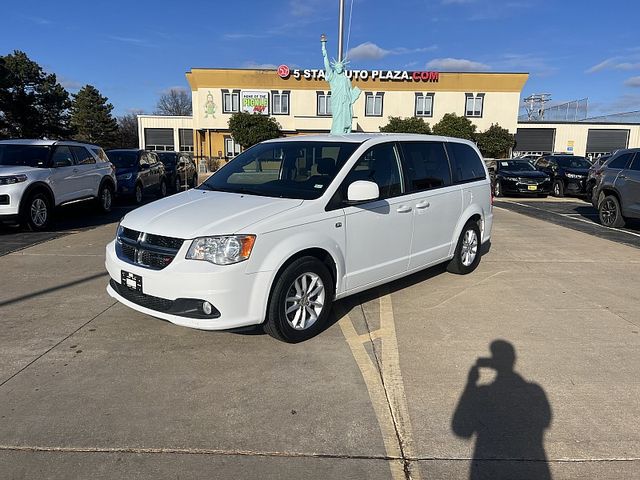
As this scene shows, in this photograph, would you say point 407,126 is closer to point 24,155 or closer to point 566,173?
point 566,173

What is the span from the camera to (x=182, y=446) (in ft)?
9.32

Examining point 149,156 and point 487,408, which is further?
point 149,156

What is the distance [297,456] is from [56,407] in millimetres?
1683

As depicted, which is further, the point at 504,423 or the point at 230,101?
the point at 230,101

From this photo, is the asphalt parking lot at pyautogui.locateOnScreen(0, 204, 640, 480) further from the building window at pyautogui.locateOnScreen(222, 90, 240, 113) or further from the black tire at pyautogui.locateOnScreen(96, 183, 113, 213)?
the building window at pyautogui.locateOnScreen(222, 90, 240, 113)

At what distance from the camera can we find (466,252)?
21.8 feet

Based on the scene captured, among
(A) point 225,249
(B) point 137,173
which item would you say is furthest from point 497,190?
(A) point 225,249

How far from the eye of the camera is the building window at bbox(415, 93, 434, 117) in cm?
4625

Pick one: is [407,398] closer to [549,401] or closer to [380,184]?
[549,401]

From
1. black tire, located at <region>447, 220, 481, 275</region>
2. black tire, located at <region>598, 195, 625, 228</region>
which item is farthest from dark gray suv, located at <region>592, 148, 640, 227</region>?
black tire, located at <region>447, 220, 481, 275</region>

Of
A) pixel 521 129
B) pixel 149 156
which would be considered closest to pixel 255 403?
pixel 149 156

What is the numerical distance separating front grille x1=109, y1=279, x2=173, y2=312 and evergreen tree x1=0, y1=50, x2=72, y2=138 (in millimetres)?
41801

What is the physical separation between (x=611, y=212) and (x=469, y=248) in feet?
20.7

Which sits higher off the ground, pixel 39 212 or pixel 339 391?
pixel 39 212
